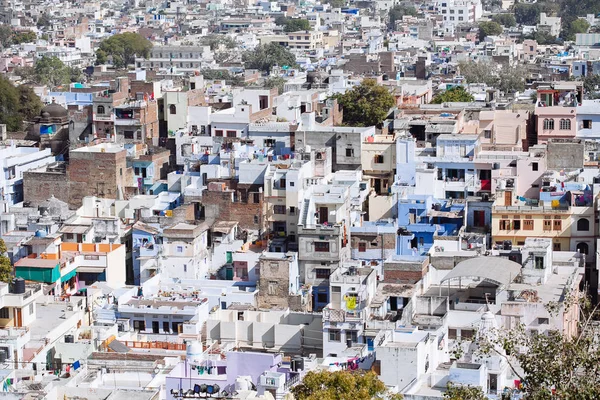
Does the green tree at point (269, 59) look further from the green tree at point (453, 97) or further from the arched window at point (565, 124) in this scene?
the arched window at point (565, 124)

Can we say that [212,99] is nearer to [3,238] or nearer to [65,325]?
[3,238]

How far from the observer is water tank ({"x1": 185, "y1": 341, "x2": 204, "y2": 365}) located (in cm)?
2573

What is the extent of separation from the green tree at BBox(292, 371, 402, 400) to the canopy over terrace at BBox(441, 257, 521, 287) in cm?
799

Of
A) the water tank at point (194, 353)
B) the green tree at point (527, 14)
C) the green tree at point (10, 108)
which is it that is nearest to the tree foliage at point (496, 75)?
the green tree at point (10, 108)

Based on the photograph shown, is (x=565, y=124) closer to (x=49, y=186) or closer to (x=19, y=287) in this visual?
(x=49, y=186)

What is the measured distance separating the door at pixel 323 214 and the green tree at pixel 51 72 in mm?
38489

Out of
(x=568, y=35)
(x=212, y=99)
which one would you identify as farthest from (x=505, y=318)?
(x=568, y=35)

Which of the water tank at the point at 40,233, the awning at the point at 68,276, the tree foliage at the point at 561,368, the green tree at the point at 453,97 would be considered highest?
the tree foliage at the point at 561,368

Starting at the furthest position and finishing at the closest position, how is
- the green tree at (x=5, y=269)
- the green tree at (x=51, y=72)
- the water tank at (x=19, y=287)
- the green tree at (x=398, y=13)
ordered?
the green tree at (x=398, y=13), the green tree at (x=51, y=72), the green tree at (x=5, y=269), the water tank at (x=19, y=287)

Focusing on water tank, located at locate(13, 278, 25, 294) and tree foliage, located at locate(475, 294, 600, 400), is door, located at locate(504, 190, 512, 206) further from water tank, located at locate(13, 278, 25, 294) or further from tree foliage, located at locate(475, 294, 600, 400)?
tree foliage, located at locate(475, 294, 600, 400)

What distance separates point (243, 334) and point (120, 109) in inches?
640

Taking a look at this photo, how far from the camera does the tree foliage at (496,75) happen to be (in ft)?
192

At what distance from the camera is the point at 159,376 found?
25047 mm

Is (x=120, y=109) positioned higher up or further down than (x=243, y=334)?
higher up
